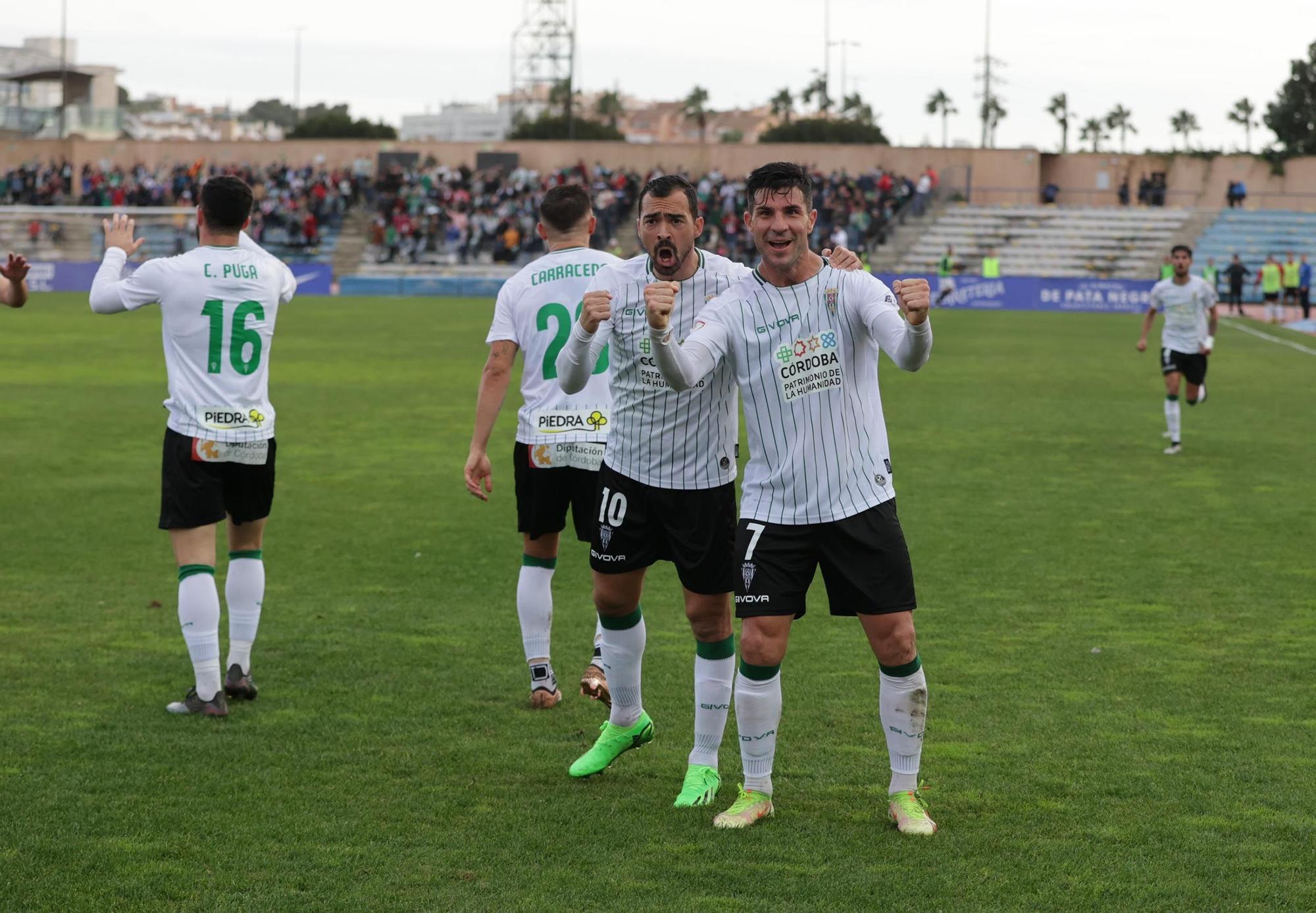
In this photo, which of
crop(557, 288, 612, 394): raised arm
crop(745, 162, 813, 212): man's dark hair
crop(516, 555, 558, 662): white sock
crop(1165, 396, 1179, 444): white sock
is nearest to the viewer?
crop(745, 162, 813, 212): man's dark hair

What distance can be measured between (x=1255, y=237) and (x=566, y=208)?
174 ft

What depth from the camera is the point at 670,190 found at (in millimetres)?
5348

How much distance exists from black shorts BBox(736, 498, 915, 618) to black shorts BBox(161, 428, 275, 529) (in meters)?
2.56

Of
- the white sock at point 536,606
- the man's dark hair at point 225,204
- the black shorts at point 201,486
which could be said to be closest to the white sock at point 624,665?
the white sock at point 536,606

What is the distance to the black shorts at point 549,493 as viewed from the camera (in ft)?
22.0

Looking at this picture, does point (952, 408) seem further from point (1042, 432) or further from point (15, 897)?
point (15, 897)

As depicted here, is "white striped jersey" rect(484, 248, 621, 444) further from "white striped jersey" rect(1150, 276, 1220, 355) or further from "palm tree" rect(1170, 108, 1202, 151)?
"palm tree" rect(1170, 108, 1202, 151)

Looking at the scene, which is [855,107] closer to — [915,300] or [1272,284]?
[1272,284]

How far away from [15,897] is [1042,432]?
14164 millimetres

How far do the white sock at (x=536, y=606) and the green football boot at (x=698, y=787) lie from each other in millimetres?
1491

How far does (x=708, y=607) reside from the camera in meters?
5.59

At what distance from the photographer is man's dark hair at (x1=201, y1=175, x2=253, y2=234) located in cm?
661

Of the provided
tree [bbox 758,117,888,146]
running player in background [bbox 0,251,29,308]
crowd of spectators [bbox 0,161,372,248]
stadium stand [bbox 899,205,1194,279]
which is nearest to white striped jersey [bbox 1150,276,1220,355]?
running player in background [bbox 0,251,29,308]

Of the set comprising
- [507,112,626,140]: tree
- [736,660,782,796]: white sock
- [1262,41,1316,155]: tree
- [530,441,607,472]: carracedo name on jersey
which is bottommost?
[736,660,782,796]: white sock
